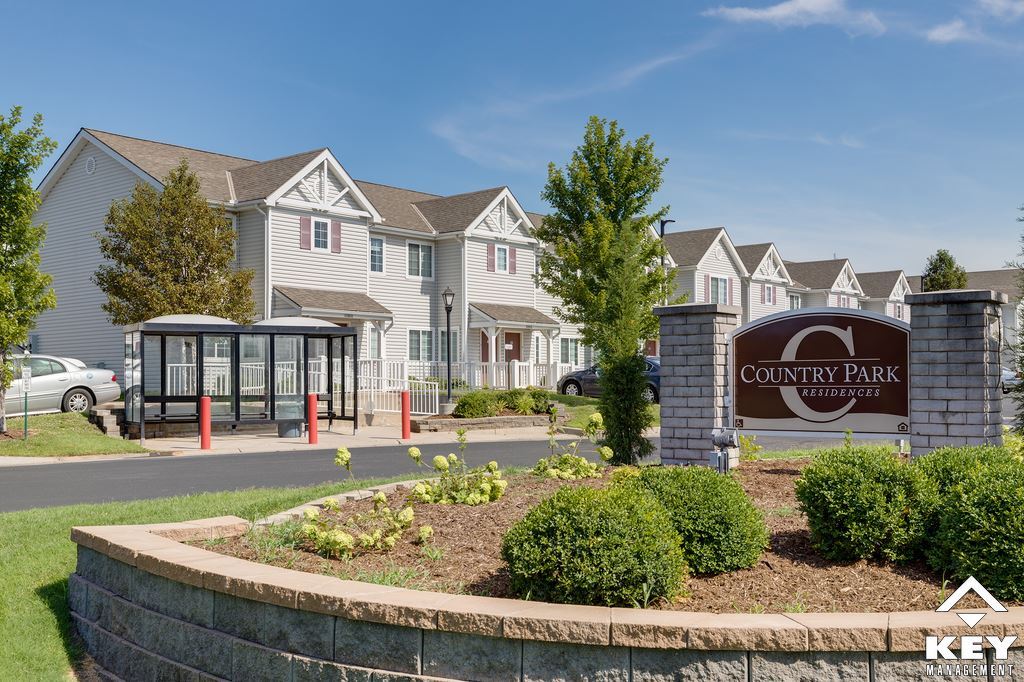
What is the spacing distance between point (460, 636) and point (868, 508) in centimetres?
258

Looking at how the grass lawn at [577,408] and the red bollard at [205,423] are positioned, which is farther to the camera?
the grass lawn at [577,408]

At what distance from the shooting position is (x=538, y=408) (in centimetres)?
2745

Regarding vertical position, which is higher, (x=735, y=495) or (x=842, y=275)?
(x=842, y=275)

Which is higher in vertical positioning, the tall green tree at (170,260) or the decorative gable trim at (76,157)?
the decorative gable trim at (76,157)

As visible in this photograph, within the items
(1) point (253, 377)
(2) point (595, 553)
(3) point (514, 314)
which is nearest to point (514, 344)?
(3) point (514, 314)

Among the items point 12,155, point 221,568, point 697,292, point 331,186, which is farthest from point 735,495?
point 697,292

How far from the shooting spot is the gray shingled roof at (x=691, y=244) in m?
49.4

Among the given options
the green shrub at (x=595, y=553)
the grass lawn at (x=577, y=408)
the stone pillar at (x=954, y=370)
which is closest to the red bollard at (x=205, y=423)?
the grass lawn at (x=577, y=408)

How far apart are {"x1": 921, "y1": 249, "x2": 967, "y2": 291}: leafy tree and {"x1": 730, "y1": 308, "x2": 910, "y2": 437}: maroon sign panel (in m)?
44.7

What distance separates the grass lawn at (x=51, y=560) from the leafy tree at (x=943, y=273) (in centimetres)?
4780

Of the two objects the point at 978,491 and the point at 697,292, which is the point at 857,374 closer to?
the point at 978,491

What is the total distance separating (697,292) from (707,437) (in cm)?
3966

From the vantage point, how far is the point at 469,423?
24.6 meters

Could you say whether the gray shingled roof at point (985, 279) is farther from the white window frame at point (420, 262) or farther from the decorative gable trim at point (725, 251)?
the white window frame at point (420, 262)
